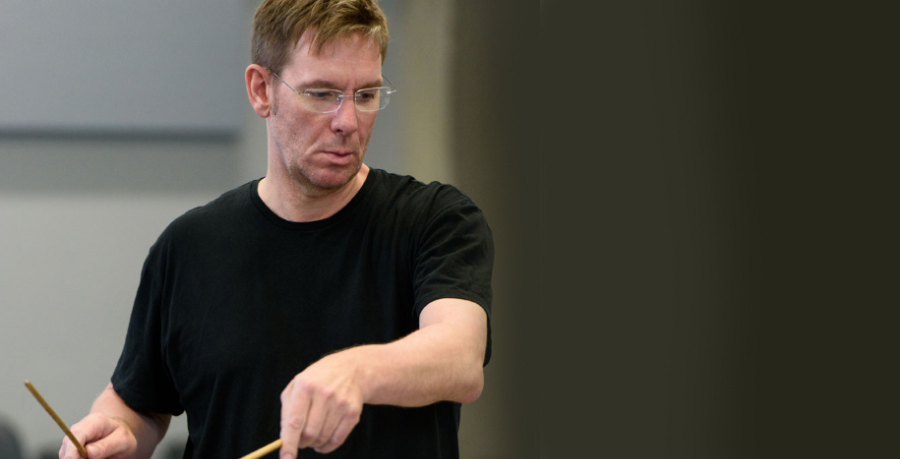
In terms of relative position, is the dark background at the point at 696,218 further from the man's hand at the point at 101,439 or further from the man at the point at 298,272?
the man's hand at the point at 101,439

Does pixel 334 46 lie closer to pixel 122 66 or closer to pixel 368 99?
pixel 368 99

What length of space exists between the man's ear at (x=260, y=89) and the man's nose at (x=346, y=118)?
0.40 ft

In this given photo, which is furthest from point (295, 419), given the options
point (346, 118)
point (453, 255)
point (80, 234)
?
point (80, 234)

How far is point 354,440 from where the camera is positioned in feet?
3.56

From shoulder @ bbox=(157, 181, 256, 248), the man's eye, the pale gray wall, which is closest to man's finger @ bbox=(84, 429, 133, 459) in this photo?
shoulder @ bbox=(157, 181, 256, 248)

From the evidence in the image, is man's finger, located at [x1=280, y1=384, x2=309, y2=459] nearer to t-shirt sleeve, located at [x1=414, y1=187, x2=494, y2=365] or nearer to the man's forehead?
t-shirt sleeve, located at [x1=414, y1=187, x2=494, y2=365]

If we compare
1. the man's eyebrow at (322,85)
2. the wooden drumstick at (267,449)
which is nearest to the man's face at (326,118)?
the man's eyebrow at (322,85)

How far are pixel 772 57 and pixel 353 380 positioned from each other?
4.09ft

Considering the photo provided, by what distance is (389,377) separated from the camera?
82cm

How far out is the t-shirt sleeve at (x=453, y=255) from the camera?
3.27 ft

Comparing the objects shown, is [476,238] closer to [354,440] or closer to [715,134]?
[354,440]

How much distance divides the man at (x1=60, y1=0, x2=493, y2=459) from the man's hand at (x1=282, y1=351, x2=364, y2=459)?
0.23 m

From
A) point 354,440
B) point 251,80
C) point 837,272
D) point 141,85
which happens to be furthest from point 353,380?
point 141,85

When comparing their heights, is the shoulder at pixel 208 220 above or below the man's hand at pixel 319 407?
above
